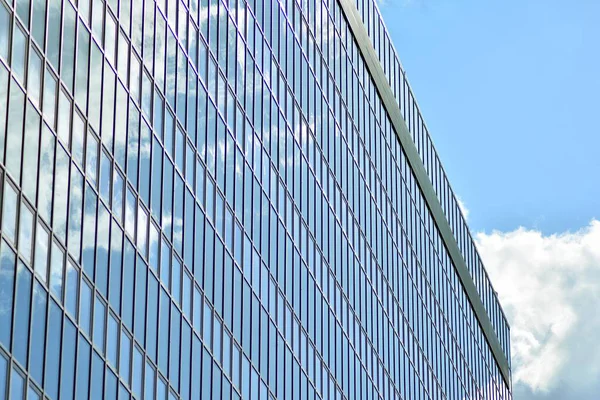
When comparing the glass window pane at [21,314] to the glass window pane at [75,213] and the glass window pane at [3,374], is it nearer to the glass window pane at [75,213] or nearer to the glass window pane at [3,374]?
the glass window pane at [3,374]

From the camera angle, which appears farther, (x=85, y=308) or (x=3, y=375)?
(x=85, y=308)

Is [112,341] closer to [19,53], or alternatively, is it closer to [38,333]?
[38,333]

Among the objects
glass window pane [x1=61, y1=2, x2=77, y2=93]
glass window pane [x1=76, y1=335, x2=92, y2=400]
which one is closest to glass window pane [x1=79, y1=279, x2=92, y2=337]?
glass window pane [x1=76, y1=335, x2=92, y2=400]

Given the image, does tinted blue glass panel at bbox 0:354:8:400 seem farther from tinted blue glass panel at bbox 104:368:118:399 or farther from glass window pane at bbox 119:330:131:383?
glass window pane at bbox 119:330:131:383

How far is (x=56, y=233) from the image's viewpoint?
129ft

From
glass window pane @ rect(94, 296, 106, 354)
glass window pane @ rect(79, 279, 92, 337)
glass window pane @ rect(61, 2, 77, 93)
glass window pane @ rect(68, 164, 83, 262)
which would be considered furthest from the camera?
glass window pane @ rect(94, 296, 106, 354)

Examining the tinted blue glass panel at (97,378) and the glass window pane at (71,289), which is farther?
the tinted blue glass panel at (97,378)

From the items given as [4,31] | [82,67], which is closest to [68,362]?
[82,67]

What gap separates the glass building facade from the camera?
127ft

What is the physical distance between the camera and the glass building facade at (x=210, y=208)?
1522 inches

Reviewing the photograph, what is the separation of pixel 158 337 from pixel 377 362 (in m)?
31.0

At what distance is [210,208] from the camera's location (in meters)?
53.4

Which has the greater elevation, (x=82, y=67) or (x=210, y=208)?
(x=210, y=208)

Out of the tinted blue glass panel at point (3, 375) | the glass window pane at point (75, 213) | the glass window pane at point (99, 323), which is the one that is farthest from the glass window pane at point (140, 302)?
the tinted blue glass panel at point (3, 375)
